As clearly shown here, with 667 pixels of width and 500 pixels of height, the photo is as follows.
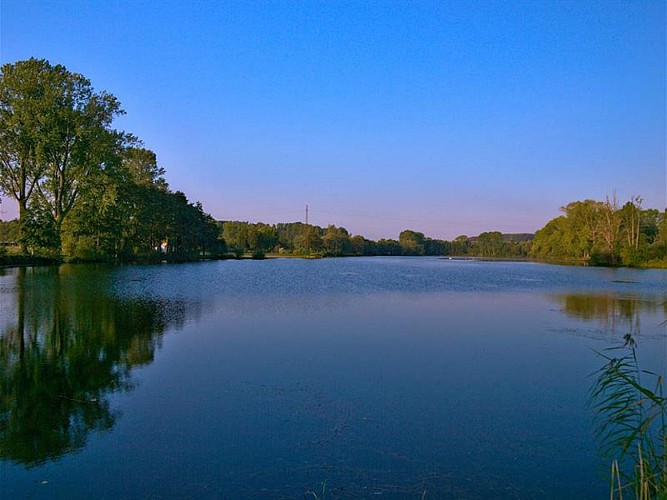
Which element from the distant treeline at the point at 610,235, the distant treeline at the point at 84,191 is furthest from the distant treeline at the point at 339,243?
the distant treeline at the point at 610,235

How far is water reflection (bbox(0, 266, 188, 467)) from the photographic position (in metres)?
5.09

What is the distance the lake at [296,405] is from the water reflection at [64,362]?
0.04 metres

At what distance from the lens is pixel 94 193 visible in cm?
3666

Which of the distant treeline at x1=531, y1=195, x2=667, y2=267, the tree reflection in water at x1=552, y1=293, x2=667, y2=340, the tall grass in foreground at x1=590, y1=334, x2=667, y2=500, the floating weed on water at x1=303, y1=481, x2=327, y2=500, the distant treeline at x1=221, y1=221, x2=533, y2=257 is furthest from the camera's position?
the distant treeline at x1=221, y1=221, x2=533, y2=257

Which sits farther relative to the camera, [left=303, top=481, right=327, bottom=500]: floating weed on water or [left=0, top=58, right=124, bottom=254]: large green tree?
[left=0, top=58, right=124, bottom=254]: large green tree

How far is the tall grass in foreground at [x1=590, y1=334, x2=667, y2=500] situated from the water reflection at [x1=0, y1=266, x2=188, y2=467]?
4.78 m

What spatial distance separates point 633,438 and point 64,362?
8037 millimetres

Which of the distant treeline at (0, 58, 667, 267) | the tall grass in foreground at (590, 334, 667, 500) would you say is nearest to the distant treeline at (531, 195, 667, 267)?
the distant treeline at (0, 58, 667, 267)

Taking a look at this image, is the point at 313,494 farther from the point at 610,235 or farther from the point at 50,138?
the point at 610,235

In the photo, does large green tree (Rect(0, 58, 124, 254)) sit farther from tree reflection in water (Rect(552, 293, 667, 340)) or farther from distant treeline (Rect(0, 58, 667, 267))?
tree reflection in water (Rect(552, 293, 667, 340))

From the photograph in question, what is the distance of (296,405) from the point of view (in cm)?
630

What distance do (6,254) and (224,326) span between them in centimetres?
2520

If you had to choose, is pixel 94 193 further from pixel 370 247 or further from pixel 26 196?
pixel 370 247

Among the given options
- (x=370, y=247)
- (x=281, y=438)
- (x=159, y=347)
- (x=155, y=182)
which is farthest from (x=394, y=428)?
(x=370, y=247)
